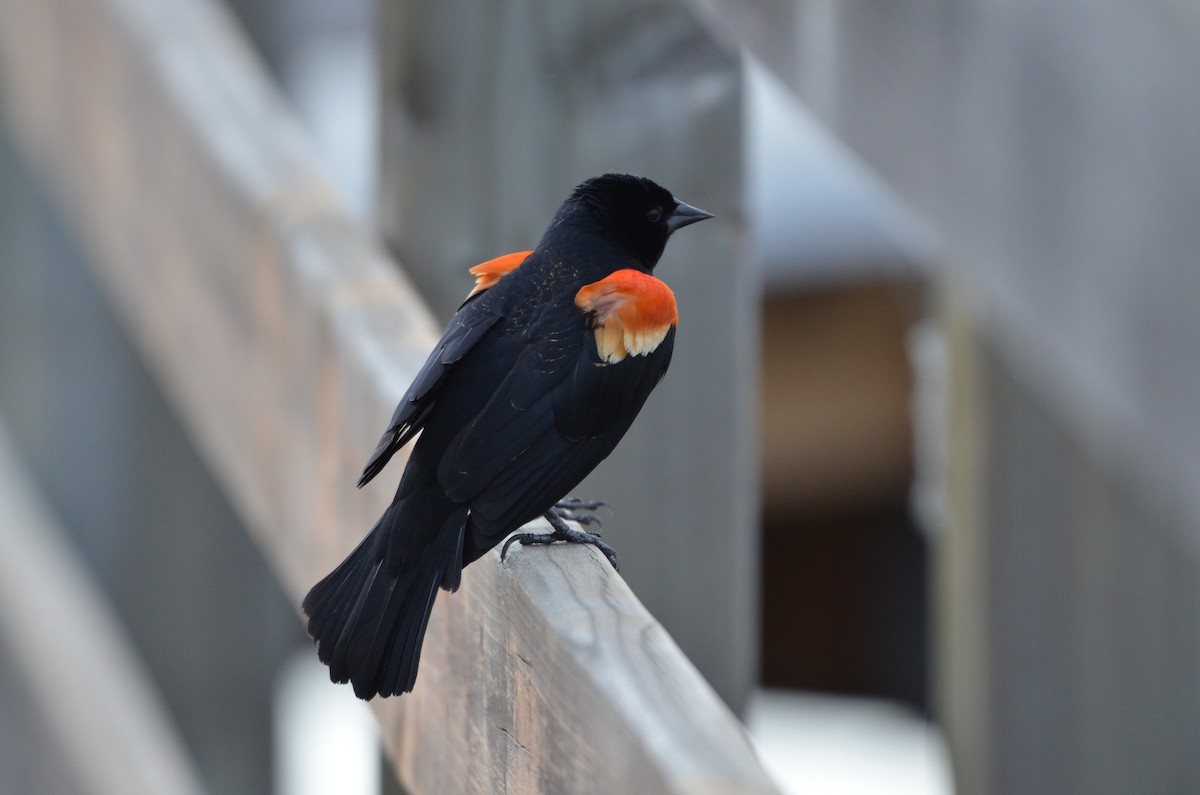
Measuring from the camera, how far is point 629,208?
1.95 metres

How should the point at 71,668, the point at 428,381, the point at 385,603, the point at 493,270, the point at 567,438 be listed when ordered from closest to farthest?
the point at 385,603 < the point at 428,381 < the point at 567,438 < the point at 493,270 < the point at 71,668

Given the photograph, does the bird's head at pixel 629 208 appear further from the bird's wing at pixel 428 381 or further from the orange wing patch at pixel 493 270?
the bird's wing at pixel 428 381

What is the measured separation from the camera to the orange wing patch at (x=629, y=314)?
1.70 m

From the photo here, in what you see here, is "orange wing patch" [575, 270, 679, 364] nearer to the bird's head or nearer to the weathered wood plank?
the bird's head

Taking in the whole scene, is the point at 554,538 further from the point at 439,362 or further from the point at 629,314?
the point at 629,314

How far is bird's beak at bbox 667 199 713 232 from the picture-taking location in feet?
6.37

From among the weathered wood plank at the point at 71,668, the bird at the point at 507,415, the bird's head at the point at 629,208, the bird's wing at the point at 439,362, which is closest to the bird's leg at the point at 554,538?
the bird at the point at 507,415

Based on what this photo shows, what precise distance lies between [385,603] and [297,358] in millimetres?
567

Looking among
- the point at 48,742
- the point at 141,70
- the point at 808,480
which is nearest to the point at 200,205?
the point at 141,70

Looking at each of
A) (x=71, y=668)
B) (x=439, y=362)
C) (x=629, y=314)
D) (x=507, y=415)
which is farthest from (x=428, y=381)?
(x=71, y=668)

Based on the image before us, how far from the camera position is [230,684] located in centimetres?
324

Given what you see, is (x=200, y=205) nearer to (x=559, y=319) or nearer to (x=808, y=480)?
(x=559, y=319)

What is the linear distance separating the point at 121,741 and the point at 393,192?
0.99 metres

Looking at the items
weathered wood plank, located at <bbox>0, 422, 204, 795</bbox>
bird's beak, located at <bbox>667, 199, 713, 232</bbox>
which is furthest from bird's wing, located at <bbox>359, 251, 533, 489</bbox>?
weathered wood plank, located at <bbox>0, 422, 204, 795</bbox>
